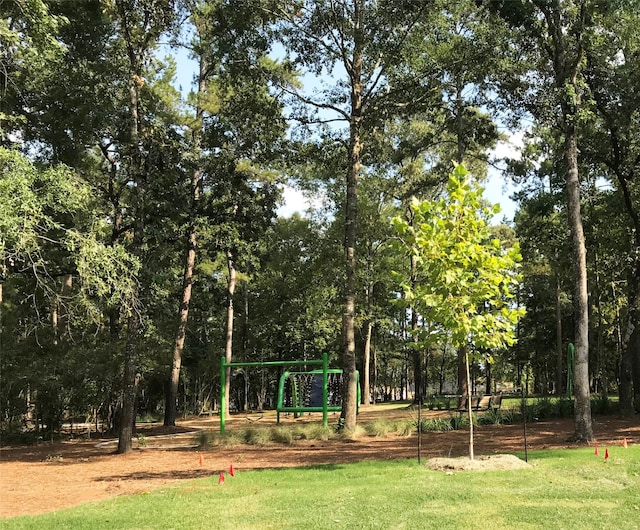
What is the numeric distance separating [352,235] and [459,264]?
286 inches

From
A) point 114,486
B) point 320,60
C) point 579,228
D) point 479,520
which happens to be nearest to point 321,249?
point 320,60

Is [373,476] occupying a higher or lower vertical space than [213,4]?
lower

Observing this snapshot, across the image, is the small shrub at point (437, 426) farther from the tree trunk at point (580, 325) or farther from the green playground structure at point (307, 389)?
the tree trunk at point (580, 325)

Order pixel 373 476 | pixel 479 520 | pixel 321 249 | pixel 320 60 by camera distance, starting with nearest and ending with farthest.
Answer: pixel 479 520
pixel 373 476
pixel 320 60
pixel 321 249

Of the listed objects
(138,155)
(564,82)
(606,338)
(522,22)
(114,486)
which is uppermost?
(522,22)

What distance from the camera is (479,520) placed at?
5.23 metres

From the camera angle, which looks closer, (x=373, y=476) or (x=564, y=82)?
(x=373, y=476)

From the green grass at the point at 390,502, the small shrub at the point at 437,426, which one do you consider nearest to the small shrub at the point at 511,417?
the small shrub at the point at 437,426

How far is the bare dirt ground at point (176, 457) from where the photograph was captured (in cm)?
812

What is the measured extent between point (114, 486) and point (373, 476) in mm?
3809

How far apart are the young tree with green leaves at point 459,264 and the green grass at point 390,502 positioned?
191 cm

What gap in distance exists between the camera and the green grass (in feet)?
17.3

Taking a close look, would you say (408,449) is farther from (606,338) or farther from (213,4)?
(606,338)

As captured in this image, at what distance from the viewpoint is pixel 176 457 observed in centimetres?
1148
